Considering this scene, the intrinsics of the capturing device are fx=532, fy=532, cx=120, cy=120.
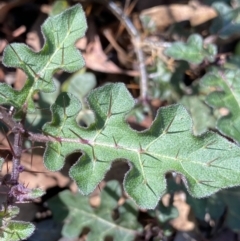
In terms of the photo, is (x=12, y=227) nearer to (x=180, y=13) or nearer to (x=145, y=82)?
(x=145, y=82)

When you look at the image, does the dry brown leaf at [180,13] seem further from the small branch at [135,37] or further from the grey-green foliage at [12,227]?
the grey-green foliage at [12,227]

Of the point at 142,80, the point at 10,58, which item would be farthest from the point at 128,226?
the point at 10,58

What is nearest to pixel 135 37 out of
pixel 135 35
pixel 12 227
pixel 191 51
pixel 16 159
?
pixel 135 35

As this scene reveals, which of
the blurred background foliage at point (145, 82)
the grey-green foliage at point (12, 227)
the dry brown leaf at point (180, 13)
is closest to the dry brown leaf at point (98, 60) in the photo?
the blurred background foliage at point (145, 82)

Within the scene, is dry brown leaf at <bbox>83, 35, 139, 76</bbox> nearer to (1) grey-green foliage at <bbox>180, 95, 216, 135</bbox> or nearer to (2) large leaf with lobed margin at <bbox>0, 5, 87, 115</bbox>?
(1) grey-green foliage at <bbox>180, 95, 216, 135</bbox>

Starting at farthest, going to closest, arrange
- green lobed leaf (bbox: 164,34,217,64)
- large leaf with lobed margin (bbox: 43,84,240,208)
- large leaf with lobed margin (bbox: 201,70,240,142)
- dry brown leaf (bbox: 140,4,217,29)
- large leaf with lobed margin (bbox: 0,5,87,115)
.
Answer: dry brown leaf (bbox: 140,4,217,29)
green lobed leaf (bbox: 164,34,217,64)
large leaf with lobed margin (bbox: 201,70,240,142)
large leaf with lobed margin (bbox: 0,5,87,115)
large leaf with lobed margin (bbox: 43,84,240,208)

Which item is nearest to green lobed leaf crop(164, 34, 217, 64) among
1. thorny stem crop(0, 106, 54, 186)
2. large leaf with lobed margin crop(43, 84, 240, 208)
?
large leaf with lobed margin crop(43, 84, 240, 208)
